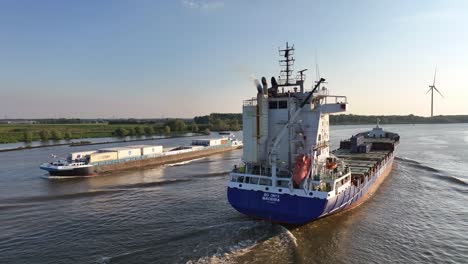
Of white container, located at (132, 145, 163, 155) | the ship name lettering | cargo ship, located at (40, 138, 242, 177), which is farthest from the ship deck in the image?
white container, located at (132, 145, 163, 155)

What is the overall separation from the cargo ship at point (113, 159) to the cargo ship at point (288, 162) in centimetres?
3016

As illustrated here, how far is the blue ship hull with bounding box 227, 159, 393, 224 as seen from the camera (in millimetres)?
18625

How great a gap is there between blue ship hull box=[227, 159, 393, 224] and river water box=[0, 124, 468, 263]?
1104 millimetres

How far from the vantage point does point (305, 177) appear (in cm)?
1867

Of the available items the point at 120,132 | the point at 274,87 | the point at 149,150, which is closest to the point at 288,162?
the point at 274,87

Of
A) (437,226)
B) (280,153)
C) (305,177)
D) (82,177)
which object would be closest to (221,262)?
(305,177)

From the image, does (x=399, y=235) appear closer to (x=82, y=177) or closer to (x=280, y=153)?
(x=280, y=153)

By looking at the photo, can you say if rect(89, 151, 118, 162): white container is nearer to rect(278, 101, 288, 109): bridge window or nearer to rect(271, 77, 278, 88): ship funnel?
rect(271, 77, 278, 88): ship funnel

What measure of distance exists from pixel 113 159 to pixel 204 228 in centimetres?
3165

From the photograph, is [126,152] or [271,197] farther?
[126,152]

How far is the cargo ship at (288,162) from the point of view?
744 inches

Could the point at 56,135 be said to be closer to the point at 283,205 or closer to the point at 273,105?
the point at 273,105

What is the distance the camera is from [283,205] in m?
19.2

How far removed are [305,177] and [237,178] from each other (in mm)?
4713
